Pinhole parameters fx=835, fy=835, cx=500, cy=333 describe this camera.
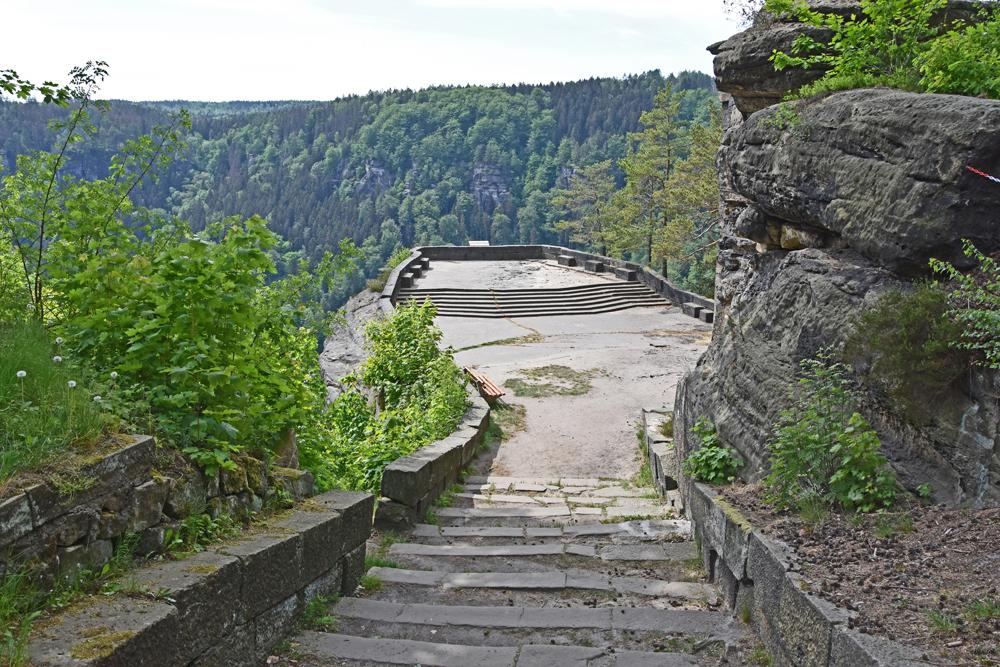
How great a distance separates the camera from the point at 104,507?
3295mm

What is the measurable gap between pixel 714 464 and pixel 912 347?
1.83 meters

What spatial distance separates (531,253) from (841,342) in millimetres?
28221

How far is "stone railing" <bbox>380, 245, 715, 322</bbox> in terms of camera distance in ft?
75.0

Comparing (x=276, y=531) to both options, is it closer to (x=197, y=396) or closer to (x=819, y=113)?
(x=197, y=396)

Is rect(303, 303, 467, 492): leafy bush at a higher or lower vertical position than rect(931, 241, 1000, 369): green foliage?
lower

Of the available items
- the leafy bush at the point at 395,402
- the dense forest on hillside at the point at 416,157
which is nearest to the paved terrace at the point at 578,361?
the leafy bush at the point at 395,402

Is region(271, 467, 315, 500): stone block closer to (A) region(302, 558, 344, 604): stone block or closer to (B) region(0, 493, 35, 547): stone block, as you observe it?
(A) region(302, 558, 344, 604): stone block

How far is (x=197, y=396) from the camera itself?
4035 millimetres

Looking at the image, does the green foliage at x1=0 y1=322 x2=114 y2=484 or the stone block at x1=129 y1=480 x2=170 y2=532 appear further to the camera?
the stone block at x1=129 y1=480 x2=170 y2=532

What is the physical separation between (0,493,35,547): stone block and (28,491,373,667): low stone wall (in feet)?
1.07

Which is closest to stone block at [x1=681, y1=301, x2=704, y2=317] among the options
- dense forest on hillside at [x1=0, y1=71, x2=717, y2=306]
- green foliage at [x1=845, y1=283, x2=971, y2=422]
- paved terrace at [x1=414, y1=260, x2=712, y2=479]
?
paved terrace at [x1=414, y1=260, x2=712, y2=479]

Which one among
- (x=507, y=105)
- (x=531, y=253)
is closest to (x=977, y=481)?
(x=531, y=253)

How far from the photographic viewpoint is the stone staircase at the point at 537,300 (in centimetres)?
2362

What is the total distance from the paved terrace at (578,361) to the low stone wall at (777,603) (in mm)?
5131
